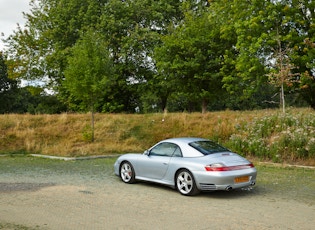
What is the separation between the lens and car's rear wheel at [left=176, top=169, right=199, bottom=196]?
929 centimetres

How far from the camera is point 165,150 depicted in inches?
413

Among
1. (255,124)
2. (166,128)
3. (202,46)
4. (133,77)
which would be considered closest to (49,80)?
(133,77)

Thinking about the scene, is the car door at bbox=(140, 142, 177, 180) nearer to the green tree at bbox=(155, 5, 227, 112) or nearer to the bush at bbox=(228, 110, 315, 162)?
the bush at bbox=(228, 110, 315, 162)

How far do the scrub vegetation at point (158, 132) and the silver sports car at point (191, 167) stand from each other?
20.2 ft

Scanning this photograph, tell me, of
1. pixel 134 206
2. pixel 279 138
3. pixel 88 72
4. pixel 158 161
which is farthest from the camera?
pixel 88 72

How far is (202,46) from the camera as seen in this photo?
107ft

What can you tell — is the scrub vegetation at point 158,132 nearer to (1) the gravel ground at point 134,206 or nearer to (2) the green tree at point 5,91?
(1) the gravel ground at point 134,206

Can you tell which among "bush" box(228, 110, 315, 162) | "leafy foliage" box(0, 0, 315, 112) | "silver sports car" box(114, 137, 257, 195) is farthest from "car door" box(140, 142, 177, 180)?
"leafy foliage" box(0, 0, 315, 112)

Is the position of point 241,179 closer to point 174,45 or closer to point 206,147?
point 206,147

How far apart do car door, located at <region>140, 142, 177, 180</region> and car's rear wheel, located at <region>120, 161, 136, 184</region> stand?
43 centimetres

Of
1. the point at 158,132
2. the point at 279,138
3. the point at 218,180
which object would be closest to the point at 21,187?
the point at 218,180

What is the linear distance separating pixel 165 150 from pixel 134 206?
2.59 m

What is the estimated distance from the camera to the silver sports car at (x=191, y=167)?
909cm

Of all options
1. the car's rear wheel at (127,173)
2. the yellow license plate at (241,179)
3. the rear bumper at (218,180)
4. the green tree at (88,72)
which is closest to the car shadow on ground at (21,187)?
the car's rear wheel at (127,173)
